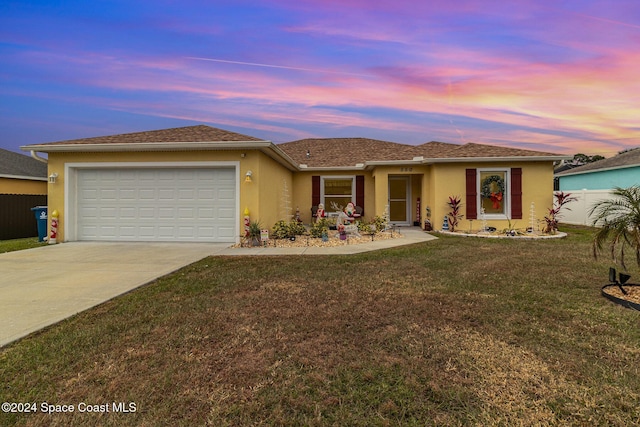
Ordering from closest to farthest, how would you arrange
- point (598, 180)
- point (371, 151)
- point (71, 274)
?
point (71, 274) → point (371, 151) → point (598, 180)

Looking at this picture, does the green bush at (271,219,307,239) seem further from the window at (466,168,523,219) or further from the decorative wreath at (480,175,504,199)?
the decorative wreath at (480,175,504,199)

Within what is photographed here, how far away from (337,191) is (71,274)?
37.9ft

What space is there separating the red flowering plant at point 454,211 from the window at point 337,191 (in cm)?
495

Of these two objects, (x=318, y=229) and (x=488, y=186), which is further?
(x=488, y=186)

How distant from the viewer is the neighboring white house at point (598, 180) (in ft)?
49.9

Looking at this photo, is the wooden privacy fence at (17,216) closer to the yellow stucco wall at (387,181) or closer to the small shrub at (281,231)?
the small shrub at (281,231)

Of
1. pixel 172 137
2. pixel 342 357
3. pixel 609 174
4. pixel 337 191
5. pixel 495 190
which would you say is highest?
pixel 172 137

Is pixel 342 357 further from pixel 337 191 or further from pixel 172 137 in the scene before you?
pixel 337 191

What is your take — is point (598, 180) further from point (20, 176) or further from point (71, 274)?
point (20, 176)

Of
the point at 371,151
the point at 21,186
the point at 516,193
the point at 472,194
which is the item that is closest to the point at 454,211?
the point at 472,194

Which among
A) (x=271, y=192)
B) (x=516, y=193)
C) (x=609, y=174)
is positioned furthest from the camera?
(x=609, y=174)

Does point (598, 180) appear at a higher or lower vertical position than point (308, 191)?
higher

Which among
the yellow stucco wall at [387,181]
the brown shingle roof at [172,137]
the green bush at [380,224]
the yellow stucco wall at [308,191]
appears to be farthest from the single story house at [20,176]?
the yellow stucco wall at [387,181]

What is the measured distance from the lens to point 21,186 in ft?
45.8
